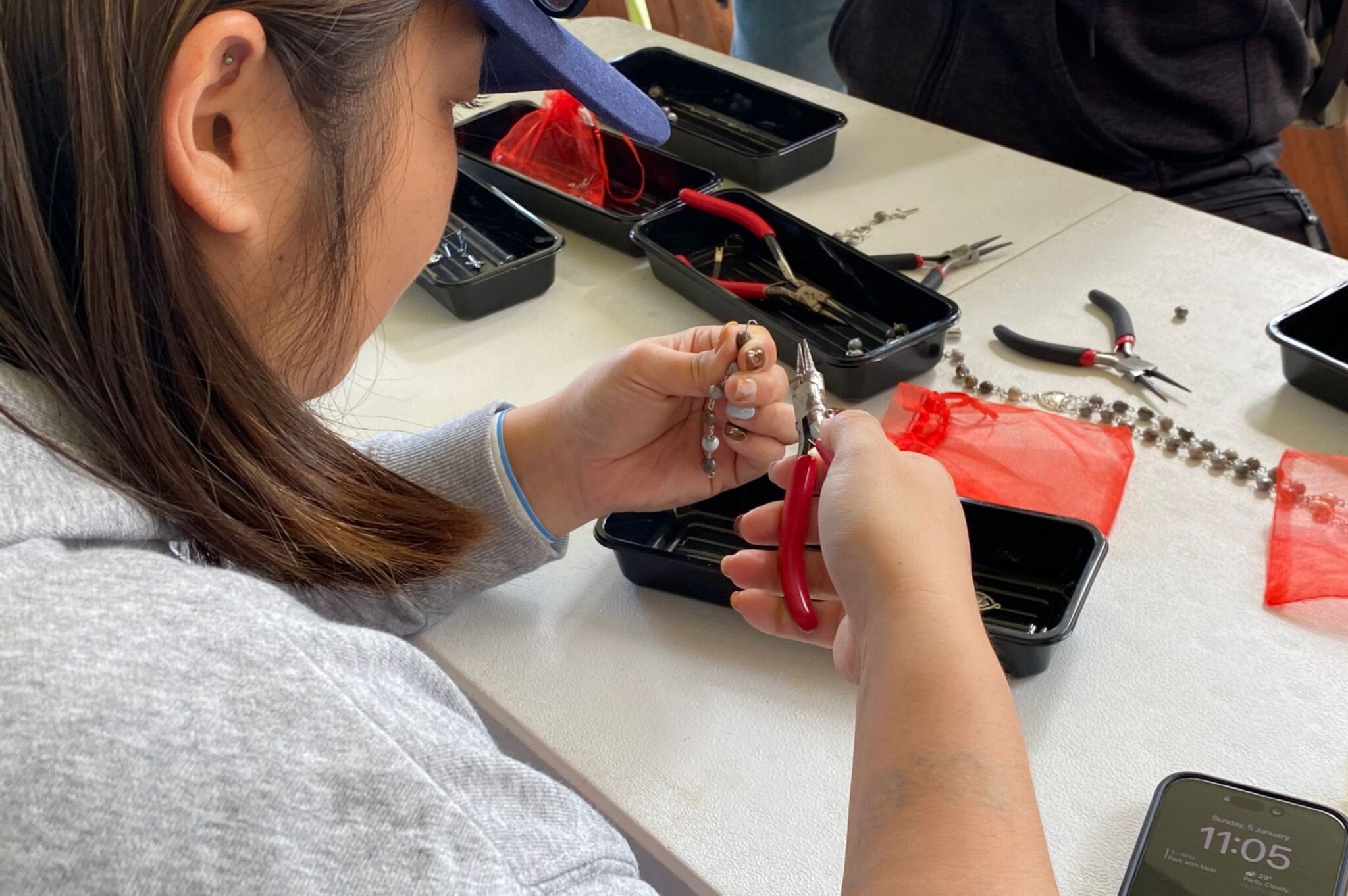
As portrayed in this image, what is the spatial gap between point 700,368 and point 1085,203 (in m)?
0.56

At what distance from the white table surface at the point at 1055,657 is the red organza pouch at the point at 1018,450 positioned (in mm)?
22

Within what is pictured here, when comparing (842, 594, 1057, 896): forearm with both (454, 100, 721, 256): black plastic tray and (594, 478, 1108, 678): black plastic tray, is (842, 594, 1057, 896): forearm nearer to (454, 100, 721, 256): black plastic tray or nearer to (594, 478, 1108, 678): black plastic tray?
(594, 478, 1108, 678): black plastic tray

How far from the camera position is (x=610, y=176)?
1213 millimetres

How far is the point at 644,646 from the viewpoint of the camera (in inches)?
27.3

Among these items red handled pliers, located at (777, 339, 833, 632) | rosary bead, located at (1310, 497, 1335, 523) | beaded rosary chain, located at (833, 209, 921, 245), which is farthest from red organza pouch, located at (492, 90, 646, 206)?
rosary bead, located at (1310, 497, 1335, 523)

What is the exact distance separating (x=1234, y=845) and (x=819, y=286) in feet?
1.93

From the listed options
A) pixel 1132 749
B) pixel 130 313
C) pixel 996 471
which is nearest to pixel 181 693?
pixel 130 313

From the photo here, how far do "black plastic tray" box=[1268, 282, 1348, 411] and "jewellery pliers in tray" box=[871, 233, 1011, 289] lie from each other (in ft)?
0.85

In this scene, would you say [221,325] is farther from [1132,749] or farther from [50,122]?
[1132,749]

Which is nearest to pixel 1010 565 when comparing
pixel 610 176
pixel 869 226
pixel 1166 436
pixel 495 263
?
pixel 1166 436

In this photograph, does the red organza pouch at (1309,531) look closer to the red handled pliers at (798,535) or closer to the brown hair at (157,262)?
the red handled pliers at (798,535)

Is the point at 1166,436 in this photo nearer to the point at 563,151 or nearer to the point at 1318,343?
the point at 1318,343

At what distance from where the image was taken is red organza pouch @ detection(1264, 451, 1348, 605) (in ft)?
2.23

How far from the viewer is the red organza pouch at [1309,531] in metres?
0.68
